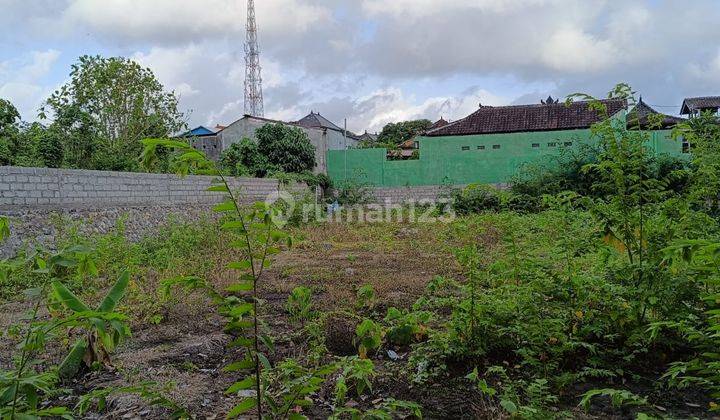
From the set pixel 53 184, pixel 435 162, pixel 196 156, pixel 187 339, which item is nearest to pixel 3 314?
pixel 187 339

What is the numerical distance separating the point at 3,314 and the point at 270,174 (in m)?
11.4

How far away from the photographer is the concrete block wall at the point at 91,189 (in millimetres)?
6238

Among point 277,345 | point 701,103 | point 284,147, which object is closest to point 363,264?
point 277,345

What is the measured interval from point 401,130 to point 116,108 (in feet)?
94.4

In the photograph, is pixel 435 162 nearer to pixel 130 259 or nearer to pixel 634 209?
pixel 130 259

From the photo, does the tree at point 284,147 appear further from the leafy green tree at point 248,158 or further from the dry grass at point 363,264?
the dry grass at point 363,264

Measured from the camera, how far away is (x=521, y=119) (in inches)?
735

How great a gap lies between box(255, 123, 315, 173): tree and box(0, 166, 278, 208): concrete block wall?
5316 mm

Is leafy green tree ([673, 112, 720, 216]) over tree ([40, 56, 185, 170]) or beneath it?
beneath

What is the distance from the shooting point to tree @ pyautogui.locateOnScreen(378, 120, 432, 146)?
39659mm

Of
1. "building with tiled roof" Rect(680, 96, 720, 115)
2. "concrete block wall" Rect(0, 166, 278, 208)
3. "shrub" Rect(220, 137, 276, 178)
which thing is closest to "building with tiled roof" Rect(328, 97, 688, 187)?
"shrub" Rect(220, 137, 276, 178)

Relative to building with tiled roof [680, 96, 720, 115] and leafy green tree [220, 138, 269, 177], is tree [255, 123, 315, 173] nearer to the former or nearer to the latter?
leafy green tree [220, 138, 269, 177]

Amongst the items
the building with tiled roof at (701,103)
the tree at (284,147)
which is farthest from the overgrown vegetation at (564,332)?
the building with tiled roof at (701,103)

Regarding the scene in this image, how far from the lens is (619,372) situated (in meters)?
2.50
